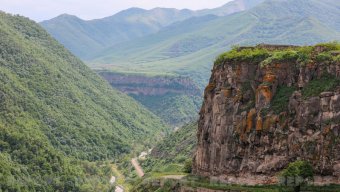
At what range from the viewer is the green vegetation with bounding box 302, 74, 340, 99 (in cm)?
6056

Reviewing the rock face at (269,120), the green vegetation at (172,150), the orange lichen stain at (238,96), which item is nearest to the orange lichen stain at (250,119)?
the rock face at (269,120)

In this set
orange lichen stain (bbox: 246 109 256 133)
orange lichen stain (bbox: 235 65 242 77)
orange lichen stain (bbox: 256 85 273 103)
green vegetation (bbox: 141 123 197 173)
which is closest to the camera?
orange lichen stain (bbox: 256 85 273 103)

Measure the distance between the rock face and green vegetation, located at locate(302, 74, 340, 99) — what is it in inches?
3.8

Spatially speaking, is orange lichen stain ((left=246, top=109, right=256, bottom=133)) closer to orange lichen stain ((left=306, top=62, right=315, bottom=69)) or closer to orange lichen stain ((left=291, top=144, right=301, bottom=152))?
orange lichen stain ((left=291, top=144, right=301, bottom=152))

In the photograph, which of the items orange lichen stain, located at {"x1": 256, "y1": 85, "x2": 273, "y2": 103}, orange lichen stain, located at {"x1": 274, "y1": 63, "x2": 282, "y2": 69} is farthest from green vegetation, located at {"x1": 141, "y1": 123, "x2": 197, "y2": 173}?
orange lichen stain, located at {"x1": 274, "y1": 63, "x2": 282, "y2": 69}

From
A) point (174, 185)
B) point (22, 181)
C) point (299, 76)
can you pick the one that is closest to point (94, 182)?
point (22, 181)

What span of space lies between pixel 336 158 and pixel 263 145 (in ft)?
27.6

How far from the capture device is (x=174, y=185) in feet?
233

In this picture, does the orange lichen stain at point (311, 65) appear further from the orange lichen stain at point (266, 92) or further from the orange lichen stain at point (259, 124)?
the orange lichen stain at point (259, 124)

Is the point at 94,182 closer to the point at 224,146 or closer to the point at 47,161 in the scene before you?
the point at 47,161

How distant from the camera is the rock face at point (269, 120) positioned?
5994cm

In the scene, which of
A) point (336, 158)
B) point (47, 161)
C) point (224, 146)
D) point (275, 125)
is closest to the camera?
point (336, 158)

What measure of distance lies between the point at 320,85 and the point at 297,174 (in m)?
8.79

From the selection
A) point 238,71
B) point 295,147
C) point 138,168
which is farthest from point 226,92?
point 138,168
